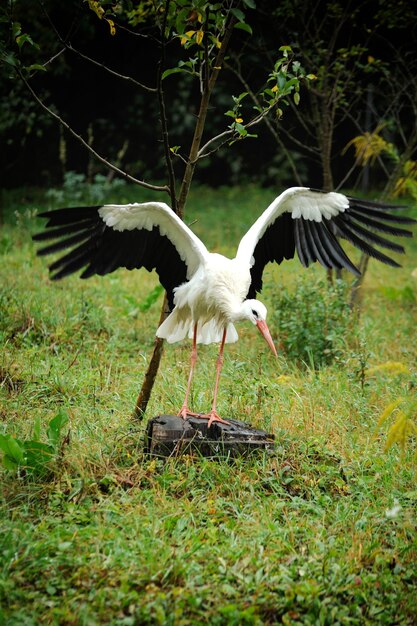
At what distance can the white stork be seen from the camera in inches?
143

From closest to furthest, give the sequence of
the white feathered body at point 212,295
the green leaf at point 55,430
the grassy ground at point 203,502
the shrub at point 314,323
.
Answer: the grassy ground at point 203,502
the green leaf at point 55,430
the white feathered body at point 212,295
the shrub at point 314,323

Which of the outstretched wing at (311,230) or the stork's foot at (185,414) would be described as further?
the outstretched wing at (311,230)

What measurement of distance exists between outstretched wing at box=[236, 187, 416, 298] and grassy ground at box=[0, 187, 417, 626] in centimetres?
76

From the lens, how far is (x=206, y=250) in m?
3.82

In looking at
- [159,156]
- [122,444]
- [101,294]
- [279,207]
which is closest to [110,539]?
[122,444]

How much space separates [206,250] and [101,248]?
1.91 ft

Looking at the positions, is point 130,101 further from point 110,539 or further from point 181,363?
point 110,539

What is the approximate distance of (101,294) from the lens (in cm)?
652

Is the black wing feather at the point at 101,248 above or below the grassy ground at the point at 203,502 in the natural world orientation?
Result: above

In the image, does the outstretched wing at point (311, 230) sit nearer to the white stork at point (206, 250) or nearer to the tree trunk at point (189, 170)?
the white stork at point (206, 250)

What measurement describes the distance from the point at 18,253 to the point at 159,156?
5843mm

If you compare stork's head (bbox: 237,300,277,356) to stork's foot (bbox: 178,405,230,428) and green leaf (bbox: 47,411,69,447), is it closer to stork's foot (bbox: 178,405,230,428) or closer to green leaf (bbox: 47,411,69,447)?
stork's foot (bbox: 178,405,230,428)

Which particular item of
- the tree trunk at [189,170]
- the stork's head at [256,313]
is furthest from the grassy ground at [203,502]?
the stork's head at [256,313]

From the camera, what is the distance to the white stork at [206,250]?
364 cm
